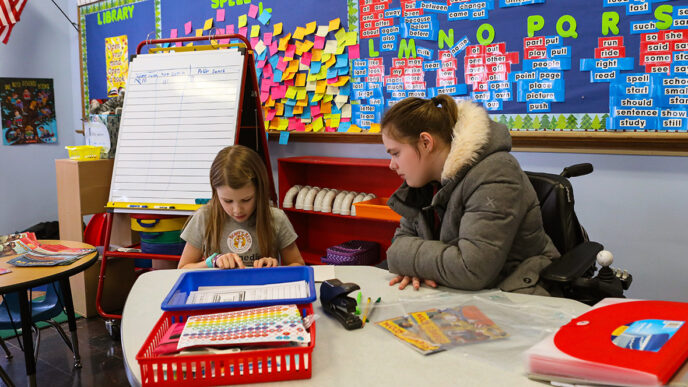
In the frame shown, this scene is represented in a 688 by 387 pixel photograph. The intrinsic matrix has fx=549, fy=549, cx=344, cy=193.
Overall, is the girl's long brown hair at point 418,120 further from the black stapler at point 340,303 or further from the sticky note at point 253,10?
the sticky note at point 253,10

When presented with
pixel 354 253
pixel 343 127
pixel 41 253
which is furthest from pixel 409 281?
pixel 343 127

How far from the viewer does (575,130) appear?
2480mm

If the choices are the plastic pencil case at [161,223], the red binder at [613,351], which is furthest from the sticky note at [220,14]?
the red binder at [613,351]

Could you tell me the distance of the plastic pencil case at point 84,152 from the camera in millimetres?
3318

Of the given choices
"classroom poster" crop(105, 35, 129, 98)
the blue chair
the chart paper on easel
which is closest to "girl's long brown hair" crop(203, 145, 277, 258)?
the chart paper on easel

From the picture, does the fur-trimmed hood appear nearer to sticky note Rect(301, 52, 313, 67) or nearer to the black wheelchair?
the black wheelchair

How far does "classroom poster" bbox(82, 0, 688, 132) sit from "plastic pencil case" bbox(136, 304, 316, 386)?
198 cm

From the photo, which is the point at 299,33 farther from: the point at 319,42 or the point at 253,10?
the point at 253,10

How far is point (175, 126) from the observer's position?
3.04 m

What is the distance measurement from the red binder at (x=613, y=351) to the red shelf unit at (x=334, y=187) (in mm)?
2067

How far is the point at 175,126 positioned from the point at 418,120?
1.88 metres

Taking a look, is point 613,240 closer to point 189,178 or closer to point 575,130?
point 575,130

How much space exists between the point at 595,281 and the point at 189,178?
2.15 m

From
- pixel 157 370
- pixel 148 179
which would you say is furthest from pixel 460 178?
pixel 148 179
